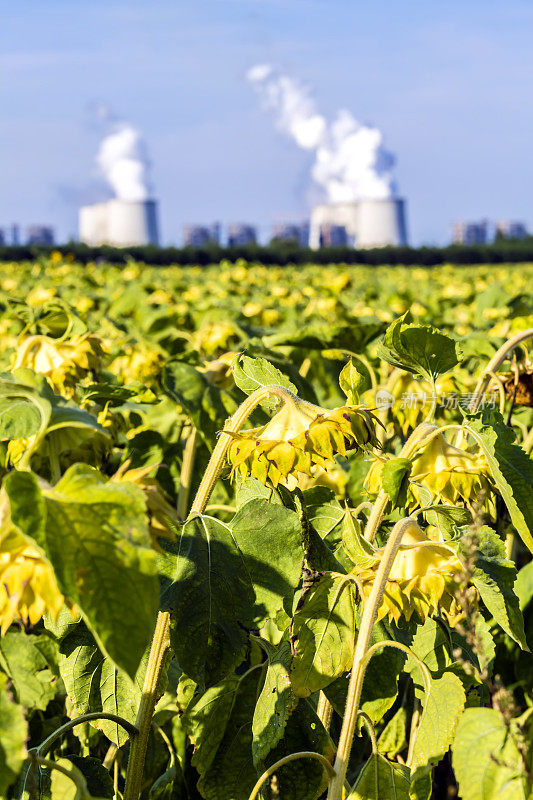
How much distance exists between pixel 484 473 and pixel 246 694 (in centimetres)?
48

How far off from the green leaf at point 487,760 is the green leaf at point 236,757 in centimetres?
50

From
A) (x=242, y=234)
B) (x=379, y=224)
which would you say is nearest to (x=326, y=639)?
(x=379, y=224)

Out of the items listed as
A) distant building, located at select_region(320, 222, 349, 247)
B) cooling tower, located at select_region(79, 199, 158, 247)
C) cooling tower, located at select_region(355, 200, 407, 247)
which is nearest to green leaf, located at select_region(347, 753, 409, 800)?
cooling tower, located at select_region(79, 199, 158, 247)

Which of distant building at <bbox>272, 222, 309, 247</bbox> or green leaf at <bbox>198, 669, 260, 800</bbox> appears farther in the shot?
distant building at <bbox>272, 222, 309, 247</bbox>

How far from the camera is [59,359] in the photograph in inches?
71.4

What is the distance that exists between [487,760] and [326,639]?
32 centimetres

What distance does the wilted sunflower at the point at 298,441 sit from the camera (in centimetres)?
107

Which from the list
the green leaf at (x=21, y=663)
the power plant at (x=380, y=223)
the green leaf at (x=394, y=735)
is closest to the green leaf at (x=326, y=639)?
the green leaf at (x=21, y=663)

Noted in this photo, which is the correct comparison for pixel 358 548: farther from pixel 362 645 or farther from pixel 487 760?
pixel 487 760

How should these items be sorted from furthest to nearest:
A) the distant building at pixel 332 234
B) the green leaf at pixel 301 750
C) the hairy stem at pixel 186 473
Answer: the distant building at pixel 332 234
the hairy stem at pixel 186 473
the green leaf at pixel 301 750

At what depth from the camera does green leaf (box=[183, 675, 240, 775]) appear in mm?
1348

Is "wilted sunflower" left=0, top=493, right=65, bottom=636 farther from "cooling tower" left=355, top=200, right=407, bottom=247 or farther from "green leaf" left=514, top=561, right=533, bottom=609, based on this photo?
"cooling tower" left=355, top=200, right=407, bottom=247

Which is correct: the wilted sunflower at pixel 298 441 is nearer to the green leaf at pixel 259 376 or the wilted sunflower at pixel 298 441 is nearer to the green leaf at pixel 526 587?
the green leaf at pixel 259 376

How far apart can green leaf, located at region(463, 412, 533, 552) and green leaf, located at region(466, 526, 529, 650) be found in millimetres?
45
